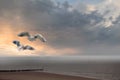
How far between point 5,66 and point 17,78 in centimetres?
1441

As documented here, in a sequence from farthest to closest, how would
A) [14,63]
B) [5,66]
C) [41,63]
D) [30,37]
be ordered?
[41,63] < [14,63] < [5,66] < [30,37]

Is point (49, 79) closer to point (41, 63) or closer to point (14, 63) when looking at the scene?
point (14, 63)

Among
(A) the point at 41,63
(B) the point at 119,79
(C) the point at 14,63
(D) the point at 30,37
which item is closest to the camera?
(D) the point at 30,37

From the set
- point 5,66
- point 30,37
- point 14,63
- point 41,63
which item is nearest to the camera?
point 30,37

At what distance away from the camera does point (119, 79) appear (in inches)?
946

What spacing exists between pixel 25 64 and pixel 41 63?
3.21 metres

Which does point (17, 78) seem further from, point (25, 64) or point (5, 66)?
point (25, 64)

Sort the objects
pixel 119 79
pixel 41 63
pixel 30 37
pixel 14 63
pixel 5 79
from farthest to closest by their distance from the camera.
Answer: pixel 41 63 < pixel 14 63 < pixel 119 79 < pixel 30 37 < pixel 5 79

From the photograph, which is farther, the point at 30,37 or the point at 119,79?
the point at 119,79

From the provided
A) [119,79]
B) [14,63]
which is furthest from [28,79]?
[14,63]

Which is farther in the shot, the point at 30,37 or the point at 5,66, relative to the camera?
the point at 5,66

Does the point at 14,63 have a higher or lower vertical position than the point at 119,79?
higher

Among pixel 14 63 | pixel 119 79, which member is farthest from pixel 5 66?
pixel 119 79

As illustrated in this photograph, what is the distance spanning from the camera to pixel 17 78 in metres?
19.6
